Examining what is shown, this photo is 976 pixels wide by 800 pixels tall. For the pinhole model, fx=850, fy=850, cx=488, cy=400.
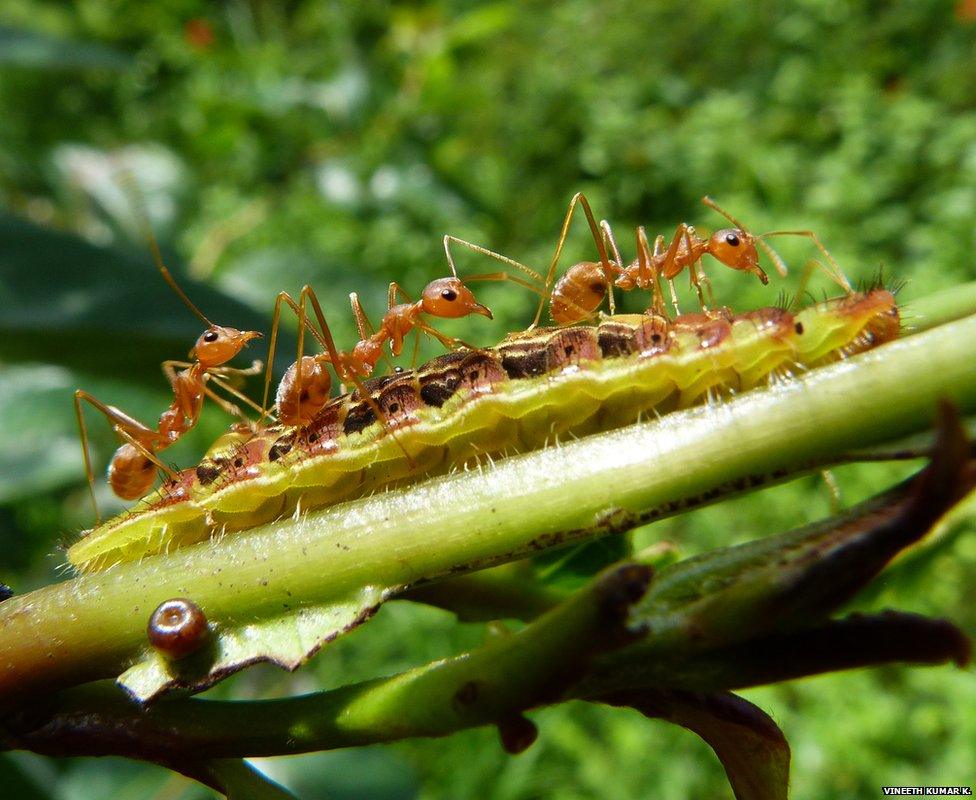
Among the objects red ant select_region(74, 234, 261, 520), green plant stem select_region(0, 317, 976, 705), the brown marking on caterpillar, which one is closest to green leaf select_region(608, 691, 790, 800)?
green plant stem select_region(0, 317, 976, 705)

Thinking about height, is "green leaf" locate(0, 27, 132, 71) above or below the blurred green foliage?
above

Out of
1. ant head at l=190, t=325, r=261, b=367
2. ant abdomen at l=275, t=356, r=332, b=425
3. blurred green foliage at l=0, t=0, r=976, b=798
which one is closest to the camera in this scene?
ant abdomen at l=275, t=356, r=332, b=425

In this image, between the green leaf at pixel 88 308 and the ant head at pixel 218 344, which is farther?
the green leaf at pixel 88 308

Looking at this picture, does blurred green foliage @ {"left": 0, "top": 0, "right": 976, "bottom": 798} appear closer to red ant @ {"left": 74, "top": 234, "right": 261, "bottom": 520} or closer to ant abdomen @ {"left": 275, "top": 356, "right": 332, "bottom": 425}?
red ant @ {"left": 74, "top": 234, "right": 261, "bottom": 520}

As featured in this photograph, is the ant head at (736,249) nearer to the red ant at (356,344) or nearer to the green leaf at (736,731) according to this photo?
the red ant at (356,344)

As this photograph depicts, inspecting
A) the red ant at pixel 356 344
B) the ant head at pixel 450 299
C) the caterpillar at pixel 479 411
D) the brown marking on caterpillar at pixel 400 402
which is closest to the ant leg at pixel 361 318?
the red ant at pixel 356 344

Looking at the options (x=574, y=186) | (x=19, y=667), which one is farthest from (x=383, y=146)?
(x=19, y=667)

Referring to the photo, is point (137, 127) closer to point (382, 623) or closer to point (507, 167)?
point (507, 167)
